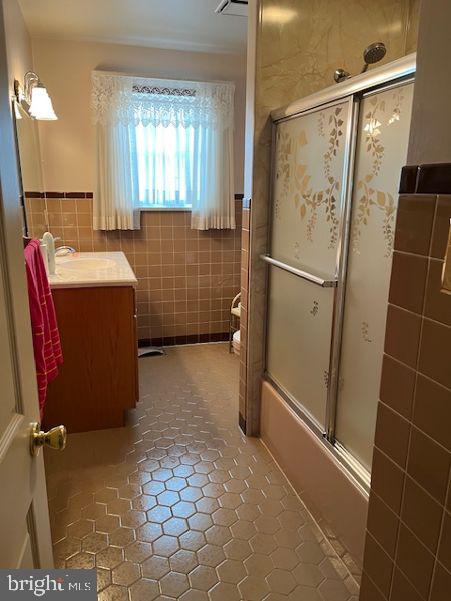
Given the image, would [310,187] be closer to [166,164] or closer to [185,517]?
[185,517]

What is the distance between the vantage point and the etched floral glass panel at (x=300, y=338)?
1814 mm

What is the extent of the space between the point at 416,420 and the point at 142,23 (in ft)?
10.3

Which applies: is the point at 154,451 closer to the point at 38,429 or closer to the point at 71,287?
the point at 71,287

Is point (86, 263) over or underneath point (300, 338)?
over

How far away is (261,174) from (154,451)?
1.56 m

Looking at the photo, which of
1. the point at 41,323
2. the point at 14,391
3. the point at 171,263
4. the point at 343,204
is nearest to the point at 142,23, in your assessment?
the point at 171,263

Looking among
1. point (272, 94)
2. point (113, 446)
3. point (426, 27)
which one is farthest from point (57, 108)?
point (426, 27)

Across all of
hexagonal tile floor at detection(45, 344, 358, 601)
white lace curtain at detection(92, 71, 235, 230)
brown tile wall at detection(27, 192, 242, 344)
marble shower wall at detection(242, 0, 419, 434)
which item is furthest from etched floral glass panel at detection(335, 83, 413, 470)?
brown tile wall at detection(27, 192, 242, 344)

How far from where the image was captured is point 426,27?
800 millimetres

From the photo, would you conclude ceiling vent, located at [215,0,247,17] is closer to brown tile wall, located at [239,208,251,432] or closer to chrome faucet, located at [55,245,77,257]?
brown tile wall, located at [239,208,251,432]

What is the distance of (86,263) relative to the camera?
10.00 ft

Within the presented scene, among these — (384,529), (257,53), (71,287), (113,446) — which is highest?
(257,53)

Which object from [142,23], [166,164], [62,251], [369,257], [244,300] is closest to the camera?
[369,257]

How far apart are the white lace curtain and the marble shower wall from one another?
152cm
